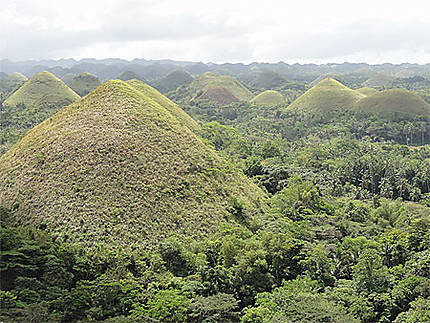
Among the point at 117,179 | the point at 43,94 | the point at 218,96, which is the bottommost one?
the point at 117,179

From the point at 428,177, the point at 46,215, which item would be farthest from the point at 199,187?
the point at 428,177

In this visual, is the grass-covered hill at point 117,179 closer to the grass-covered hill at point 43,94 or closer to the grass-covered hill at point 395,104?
the grass-covered hill at point 43,94

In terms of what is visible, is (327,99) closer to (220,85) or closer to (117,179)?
(220,85)

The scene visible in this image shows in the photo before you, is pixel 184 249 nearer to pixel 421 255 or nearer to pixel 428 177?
pixel 421 255

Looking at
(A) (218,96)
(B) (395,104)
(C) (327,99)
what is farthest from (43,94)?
(B) (395,104)

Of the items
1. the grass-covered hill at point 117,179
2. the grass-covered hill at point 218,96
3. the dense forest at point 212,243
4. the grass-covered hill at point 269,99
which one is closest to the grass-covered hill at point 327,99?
the grass-covered hill at point 269,99

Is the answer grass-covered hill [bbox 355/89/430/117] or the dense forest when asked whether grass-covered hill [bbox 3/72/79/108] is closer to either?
the dense forest
